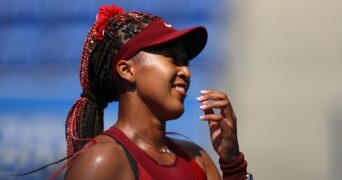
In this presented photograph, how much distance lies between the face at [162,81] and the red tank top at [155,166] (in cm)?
13

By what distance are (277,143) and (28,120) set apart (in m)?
1.23

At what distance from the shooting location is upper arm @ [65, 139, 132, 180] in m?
1.92

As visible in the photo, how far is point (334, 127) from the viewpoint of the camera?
131 inches

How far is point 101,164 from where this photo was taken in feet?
6.33

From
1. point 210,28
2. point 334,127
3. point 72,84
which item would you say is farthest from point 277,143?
point 72,84

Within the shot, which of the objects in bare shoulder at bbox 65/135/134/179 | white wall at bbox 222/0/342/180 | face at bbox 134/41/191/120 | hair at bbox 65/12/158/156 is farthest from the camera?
white wall at bbox 222/0/342/180

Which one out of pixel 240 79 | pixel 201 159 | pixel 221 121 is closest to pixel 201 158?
pixel 201 159

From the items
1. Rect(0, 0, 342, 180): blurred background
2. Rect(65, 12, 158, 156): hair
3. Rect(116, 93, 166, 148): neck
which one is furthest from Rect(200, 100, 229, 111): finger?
Rect(0, 0, 342, 180): blurred background

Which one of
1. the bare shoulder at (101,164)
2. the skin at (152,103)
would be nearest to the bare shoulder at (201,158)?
the skin at (152,103)

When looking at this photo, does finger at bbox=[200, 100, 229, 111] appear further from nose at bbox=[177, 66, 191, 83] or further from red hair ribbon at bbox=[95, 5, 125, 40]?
red hair ribbon at bbox=[95, 5, 125, 40]

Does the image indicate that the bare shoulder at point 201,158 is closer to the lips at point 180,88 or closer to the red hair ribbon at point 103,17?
the lips at point 180,88

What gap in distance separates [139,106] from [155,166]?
0.64 ft

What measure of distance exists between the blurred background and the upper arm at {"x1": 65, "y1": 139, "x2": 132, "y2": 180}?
123cm

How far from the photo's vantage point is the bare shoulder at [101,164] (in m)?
1.92
